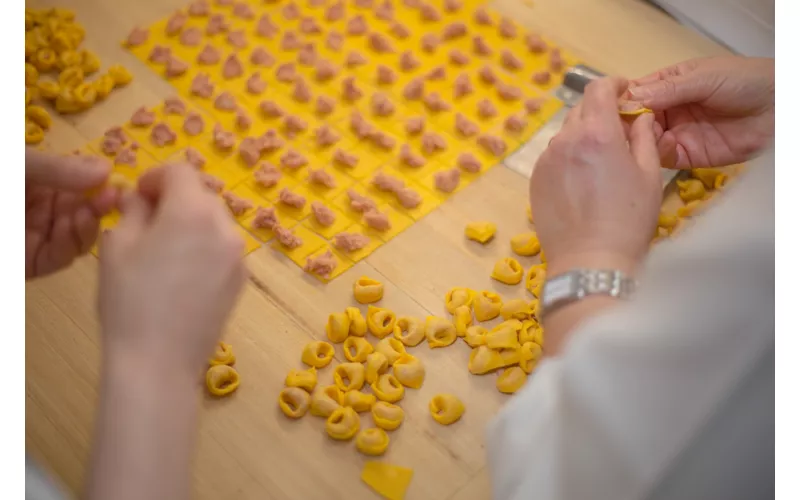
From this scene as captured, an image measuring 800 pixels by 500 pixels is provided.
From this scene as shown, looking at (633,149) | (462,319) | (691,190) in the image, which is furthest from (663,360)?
(691,190)

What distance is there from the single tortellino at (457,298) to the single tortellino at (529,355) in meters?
0.11

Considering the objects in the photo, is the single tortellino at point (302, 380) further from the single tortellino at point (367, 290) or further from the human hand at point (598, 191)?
the human hand at point (598, 191)

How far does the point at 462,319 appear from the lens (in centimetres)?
106

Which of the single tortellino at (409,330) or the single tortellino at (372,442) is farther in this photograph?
the single tortellino at (409,330)

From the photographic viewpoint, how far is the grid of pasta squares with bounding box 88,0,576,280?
1.22 m

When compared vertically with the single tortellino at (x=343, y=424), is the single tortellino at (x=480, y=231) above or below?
above

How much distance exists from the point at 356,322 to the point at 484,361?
0.59ft

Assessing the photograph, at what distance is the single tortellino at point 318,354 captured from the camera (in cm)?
102

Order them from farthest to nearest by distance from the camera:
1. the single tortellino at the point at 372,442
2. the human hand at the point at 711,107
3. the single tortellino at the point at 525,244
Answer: the single tortellino at the point at 525,244
the single tortellino at the point at 372,442
the human hand at the point at 711,107

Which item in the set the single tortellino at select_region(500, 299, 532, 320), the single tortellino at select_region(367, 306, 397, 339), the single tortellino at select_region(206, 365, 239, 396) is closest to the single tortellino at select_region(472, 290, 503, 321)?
the single tortellino at select_region(500, 299, 532, 320)

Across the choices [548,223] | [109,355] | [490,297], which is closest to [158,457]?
[109,355]

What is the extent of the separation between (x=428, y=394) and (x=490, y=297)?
173 millimetres

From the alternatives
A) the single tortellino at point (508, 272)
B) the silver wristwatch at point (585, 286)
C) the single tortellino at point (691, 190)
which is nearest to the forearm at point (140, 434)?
the silver wristwatch at point (585, 286)

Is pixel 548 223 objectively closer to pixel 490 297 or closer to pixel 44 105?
pixel 490 297
